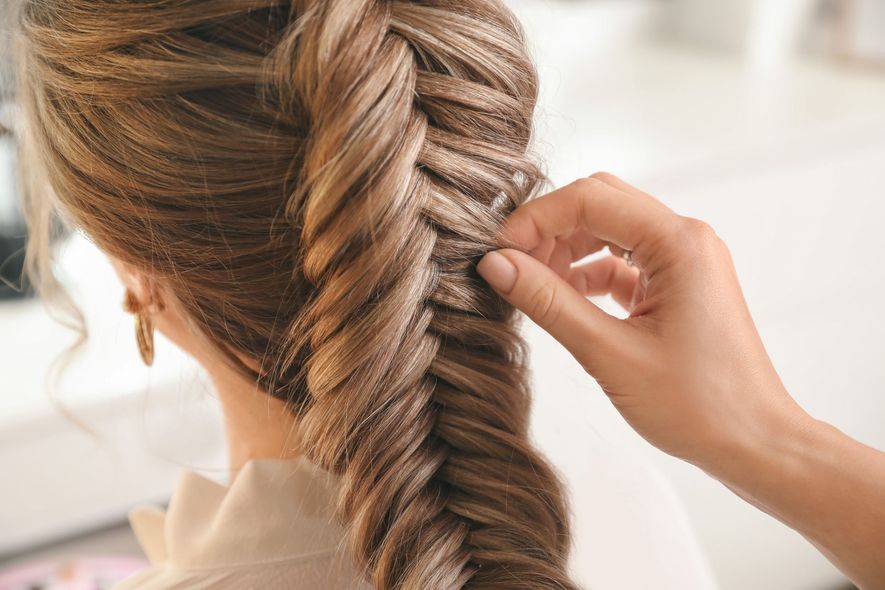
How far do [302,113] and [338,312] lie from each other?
0.12m

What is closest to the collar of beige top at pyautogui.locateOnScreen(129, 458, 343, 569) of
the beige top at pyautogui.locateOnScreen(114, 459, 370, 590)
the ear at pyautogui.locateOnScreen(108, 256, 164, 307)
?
the beige top at pyautogui.locateOnScreen(114, 459, 370, 590)

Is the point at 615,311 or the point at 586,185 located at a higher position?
the point at 586,185

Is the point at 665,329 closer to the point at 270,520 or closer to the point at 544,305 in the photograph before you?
the point at 544,305

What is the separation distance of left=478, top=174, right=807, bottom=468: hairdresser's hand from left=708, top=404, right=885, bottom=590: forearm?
0.01 metres

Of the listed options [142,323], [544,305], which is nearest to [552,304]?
[544,305]

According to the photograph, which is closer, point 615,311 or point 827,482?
point 827,482

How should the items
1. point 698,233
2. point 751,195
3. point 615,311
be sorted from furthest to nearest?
1. point 751,195
2. point 615,311
3. point 698,233

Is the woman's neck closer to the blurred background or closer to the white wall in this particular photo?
the blurred background

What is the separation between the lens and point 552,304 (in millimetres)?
587

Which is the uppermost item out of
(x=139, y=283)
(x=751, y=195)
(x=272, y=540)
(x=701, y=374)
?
(x=751, y=195)

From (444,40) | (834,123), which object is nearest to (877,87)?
(834,123)

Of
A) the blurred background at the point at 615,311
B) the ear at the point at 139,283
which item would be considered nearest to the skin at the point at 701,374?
the blurred background at the point at 615,311

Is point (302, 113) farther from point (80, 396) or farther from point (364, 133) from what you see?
point (80, 396)

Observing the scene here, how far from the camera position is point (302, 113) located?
1.70 ft
